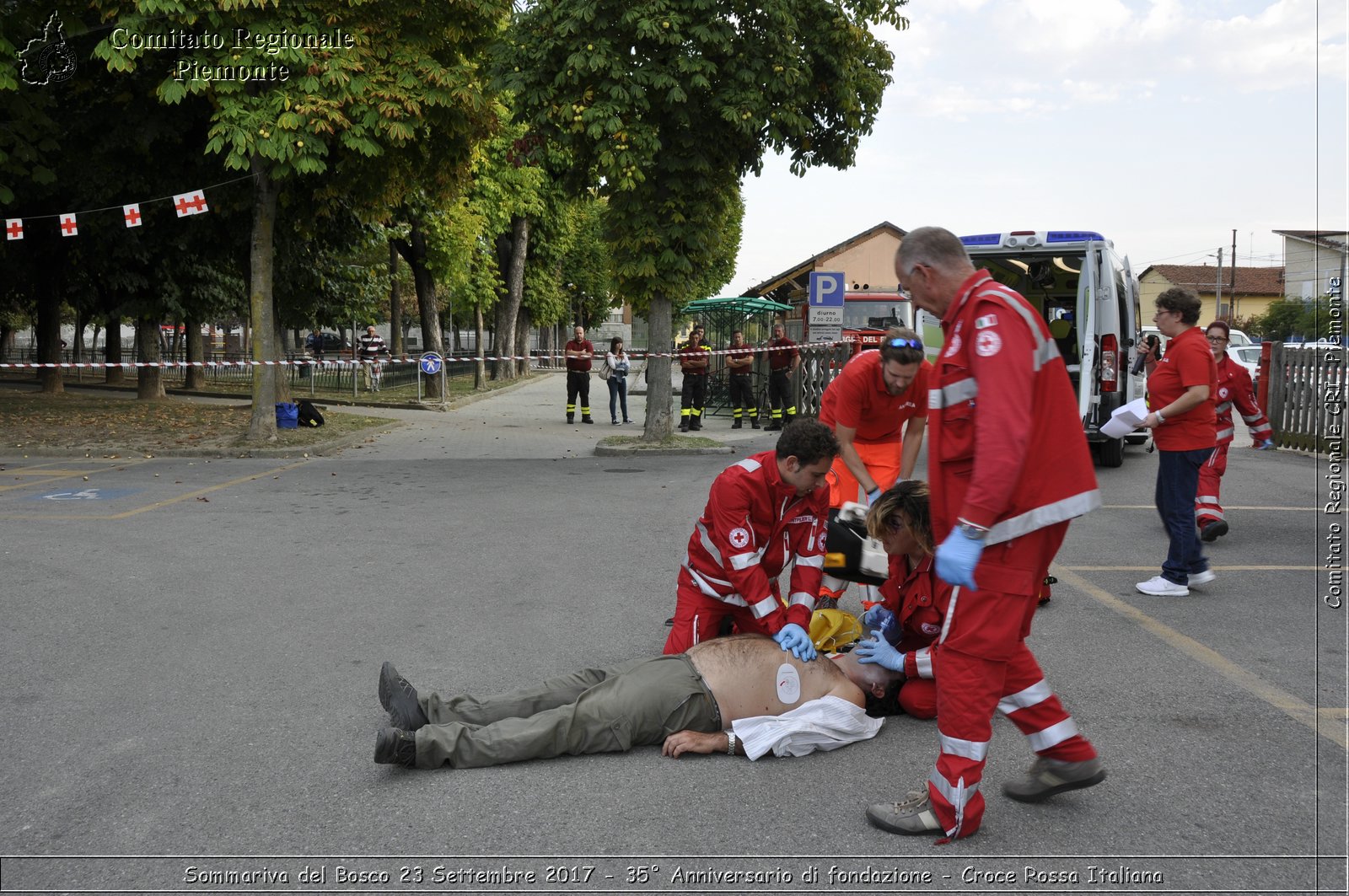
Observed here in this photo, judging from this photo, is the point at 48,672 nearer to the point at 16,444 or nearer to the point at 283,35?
the point at 283,35

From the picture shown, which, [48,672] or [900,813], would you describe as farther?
[48,672]

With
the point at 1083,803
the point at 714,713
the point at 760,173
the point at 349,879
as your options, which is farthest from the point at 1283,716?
the point at 760,173

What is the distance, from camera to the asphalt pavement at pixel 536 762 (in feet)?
10.5

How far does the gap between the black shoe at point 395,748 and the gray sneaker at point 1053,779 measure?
2115mm

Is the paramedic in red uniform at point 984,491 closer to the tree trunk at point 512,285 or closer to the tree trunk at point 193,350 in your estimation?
the tree trunk at point 193,350

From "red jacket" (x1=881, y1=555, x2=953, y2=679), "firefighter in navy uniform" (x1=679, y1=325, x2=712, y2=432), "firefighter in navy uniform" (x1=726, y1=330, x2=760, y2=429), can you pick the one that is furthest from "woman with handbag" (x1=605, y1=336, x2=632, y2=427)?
"red jacket" (x1=881, y1=555, x2=953, y2=679)

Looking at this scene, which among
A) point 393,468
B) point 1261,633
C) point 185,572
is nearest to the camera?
point 1261,633

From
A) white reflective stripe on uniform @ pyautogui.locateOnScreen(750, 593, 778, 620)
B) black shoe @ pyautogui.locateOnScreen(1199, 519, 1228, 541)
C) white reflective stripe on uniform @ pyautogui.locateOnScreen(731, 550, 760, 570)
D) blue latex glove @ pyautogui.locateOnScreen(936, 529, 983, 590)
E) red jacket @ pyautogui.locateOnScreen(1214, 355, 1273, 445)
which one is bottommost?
black shoe @ pyautogui.locateOnScreen(1199, 519, 1228, 541)

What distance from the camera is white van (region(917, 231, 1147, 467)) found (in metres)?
12.5

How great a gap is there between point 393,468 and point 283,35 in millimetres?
5802

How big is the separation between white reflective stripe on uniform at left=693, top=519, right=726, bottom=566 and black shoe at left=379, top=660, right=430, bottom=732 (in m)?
1.40

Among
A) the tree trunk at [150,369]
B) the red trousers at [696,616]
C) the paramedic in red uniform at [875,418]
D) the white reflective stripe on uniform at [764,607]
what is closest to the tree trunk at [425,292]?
the tree trunk at [150,369]

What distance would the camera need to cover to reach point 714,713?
4082 millimetres

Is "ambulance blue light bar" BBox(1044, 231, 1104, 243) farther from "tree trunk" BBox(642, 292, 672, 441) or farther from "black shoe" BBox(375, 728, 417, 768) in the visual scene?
"black shoe" BBox(375, 728, 417, 768)
